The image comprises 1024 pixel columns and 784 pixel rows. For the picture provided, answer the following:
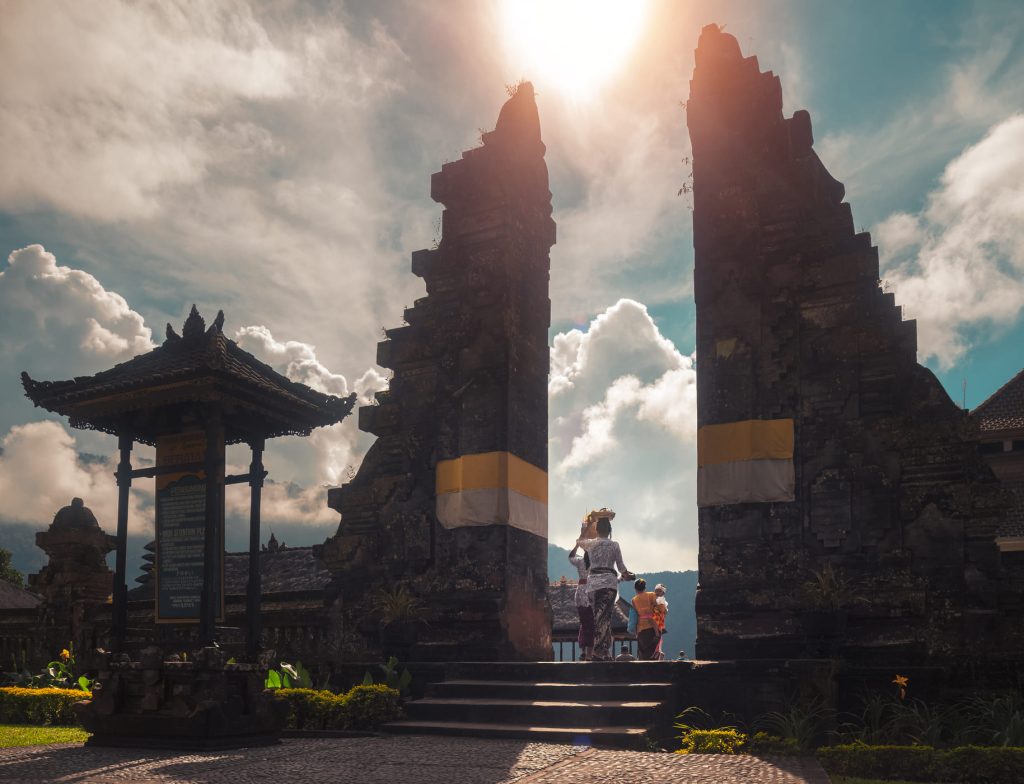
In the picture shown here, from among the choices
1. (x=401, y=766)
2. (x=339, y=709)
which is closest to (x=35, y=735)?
(x=339, y=709)

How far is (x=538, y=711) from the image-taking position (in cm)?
1120

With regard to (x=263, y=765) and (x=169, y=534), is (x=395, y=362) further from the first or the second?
(x=263, y=765)

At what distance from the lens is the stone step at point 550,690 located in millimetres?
11352

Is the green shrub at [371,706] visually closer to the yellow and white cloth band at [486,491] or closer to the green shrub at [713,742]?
the green shrub at [713,742]

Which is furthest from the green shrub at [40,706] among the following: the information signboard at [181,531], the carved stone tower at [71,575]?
the carved stone tower at [71,575]

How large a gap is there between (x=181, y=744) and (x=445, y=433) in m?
7.21

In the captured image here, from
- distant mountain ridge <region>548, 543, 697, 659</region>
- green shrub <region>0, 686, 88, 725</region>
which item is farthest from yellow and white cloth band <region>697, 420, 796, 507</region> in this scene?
distant mountain ridge <region>548, 543, 697, 659</region>

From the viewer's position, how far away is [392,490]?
16.5m

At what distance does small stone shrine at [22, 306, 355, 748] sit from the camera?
10.6 metres

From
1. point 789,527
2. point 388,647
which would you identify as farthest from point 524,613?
point 789,527

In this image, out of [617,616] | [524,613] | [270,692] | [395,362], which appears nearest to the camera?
[270,692]

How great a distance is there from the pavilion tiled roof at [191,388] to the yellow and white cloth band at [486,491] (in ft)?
9.00

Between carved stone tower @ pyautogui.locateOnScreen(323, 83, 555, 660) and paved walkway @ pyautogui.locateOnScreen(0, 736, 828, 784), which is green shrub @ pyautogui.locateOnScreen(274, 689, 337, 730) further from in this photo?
carved stone tower @ pyautogui.locateOnScreen(323, 83, 555, 660)

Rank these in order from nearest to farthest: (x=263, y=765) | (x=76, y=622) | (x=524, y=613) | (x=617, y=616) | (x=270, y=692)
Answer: (x=263, y=765) → (x=270, y=692) → (x=524, y=613) → (x=76, y=622) → (x=617, y=616)
